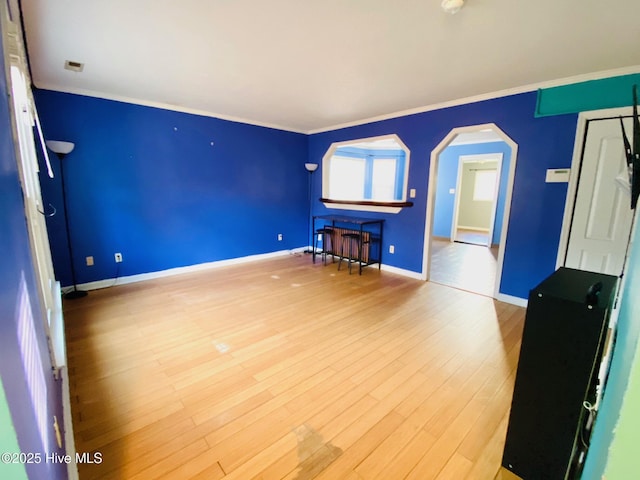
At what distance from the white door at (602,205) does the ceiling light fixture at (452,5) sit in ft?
6.79

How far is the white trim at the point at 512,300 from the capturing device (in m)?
3.23

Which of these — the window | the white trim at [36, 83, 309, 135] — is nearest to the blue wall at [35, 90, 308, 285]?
the white trim at [36, 83, 309, 135]

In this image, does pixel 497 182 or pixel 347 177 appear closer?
pixel 497 182

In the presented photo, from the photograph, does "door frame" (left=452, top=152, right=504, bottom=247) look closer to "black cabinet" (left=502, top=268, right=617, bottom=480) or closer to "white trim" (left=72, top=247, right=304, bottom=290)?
"white trim" (left=72, top=247, right=304, bottom=290)

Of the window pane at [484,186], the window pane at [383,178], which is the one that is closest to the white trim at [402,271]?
the window pane at [383,178]

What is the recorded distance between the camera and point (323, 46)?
2.19m

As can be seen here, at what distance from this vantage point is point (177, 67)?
262 cm

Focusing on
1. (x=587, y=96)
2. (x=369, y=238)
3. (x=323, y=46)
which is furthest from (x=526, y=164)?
(x=323, y=46)

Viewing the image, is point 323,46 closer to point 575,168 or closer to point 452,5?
point 452,5

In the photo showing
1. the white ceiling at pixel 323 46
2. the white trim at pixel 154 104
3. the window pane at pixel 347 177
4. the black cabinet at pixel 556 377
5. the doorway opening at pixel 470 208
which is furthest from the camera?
the window pane at pixel 347 177

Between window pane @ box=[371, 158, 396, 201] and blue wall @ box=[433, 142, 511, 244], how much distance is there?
1417mm

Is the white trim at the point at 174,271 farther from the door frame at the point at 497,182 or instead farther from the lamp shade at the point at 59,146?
the door frame at the point at 497,182

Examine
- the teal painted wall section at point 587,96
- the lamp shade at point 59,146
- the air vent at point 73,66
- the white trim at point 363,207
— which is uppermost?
the air vent at point 73,66

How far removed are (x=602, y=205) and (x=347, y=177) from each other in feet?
19.4
